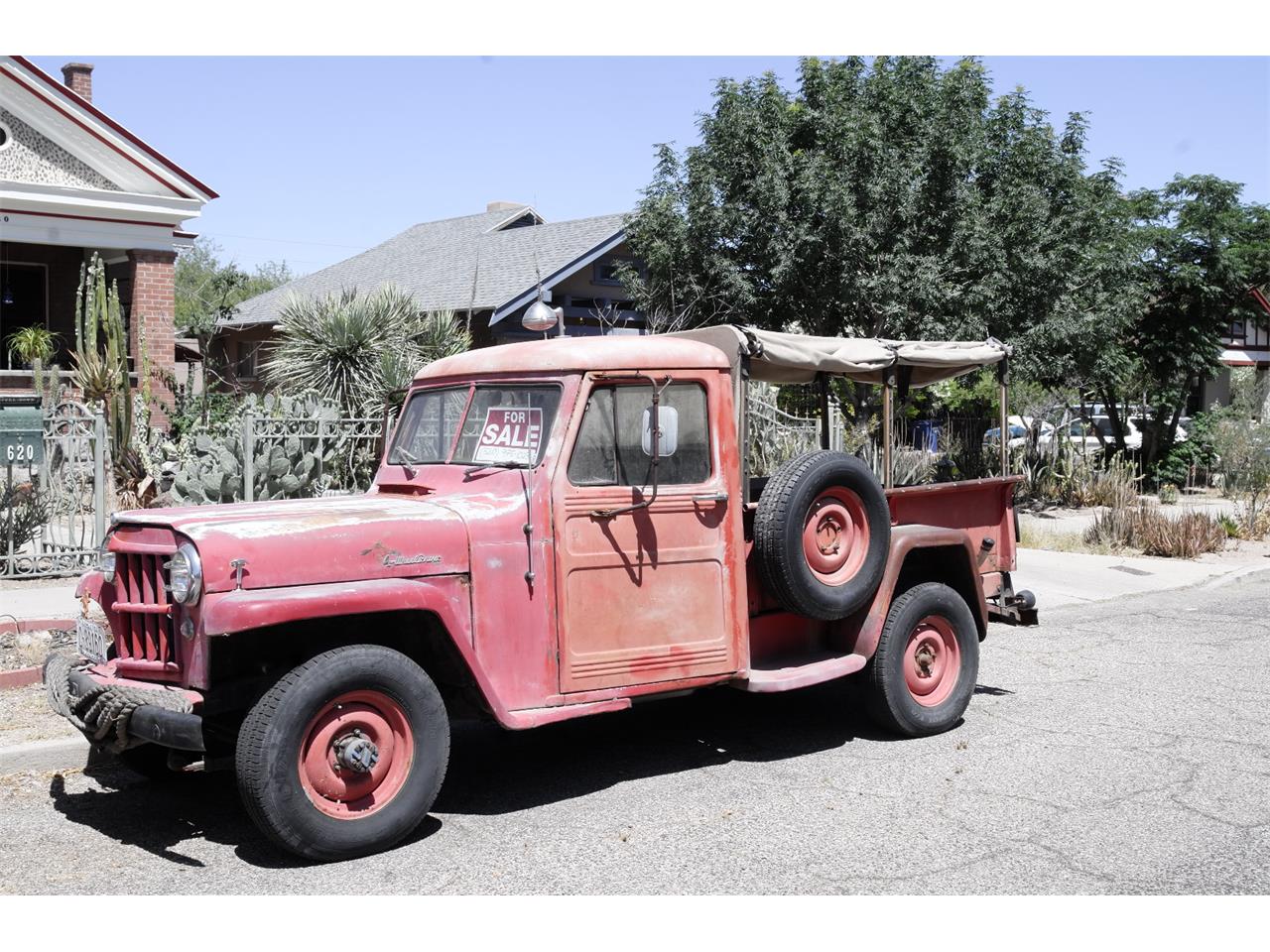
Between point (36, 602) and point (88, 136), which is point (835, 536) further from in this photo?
point (88, 136)

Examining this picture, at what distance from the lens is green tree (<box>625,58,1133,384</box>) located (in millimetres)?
17406

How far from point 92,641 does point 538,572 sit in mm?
2015

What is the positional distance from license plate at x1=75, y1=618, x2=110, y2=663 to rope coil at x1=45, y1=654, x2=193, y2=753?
0.48 feet

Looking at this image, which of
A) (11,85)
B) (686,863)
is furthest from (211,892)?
(11,85)

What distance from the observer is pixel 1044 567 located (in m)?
14.0

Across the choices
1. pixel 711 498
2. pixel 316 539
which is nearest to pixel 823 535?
pixel 711 498

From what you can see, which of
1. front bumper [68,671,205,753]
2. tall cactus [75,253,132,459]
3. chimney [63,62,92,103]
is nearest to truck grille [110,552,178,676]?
front bumper [68,671,205,753]

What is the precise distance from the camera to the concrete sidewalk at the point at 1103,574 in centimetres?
1248

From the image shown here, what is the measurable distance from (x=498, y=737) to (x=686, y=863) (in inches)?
91.1

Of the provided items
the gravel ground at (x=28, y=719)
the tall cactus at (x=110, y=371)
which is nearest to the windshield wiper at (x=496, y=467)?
the gravel ground at (x=28, y=719)

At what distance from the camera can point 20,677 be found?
7191 mm

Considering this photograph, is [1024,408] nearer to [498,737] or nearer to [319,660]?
[498,737]

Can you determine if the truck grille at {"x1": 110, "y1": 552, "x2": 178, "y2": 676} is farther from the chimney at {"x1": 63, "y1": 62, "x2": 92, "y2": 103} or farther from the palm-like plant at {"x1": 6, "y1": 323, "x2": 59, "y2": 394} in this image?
the chimney at {"x1": 63, "y1": 62, "x2": 92, "y2": 103}

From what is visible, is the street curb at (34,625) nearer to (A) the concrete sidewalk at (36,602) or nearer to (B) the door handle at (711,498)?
(A) the concrete sidewalk at (36,602)
